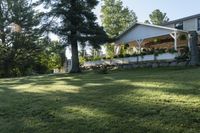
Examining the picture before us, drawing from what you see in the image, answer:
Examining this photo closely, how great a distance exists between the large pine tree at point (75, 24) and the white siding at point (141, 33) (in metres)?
5.33

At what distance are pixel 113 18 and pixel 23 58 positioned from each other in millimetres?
13568

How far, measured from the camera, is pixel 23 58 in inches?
1786

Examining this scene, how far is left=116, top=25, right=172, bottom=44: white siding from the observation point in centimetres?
3356

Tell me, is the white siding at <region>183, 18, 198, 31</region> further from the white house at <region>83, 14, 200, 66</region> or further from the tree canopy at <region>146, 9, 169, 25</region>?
the tree canopy at <region>146, 9, 169, 25</region>

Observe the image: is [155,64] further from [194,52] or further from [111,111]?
[111,111]

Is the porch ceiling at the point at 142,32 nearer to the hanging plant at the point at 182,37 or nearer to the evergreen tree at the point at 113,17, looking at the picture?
the hanging plant at the point at 182,37

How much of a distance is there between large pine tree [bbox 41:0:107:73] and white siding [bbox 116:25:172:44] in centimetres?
533

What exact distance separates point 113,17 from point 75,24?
21351 mm

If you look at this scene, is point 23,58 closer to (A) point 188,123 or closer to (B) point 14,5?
(B) point 14,5

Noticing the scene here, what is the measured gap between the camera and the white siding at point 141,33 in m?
33.6

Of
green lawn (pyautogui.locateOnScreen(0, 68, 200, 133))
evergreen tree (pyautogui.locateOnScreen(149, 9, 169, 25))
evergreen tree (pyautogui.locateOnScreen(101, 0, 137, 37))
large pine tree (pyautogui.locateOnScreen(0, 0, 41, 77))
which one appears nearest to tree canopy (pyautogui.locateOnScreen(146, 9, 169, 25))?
evergreen tree (pyautogui.locateOnScreen(149, 9, 169, 25))

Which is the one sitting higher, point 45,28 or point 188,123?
point 45,28

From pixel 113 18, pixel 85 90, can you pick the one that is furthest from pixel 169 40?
pixel 85 90

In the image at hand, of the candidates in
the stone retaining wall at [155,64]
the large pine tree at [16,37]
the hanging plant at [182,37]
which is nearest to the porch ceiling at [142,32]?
the hanging plant at [182,37]
